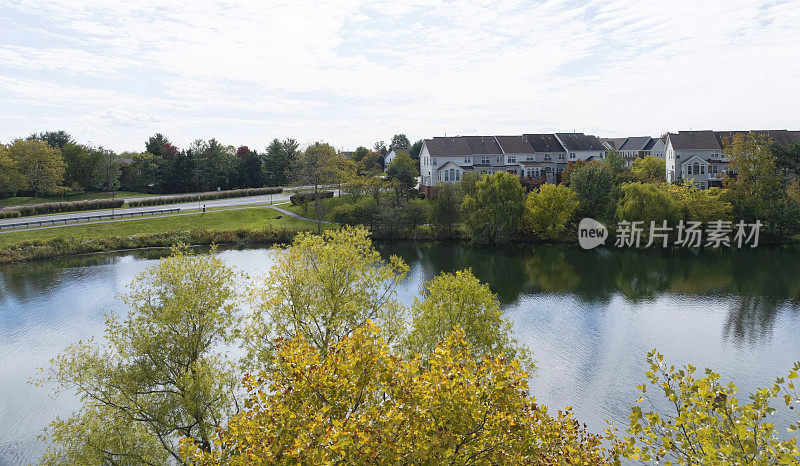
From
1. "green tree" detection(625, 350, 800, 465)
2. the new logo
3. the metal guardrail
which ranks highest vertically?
the metal guardrail

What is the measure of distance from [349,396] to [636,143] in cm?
12758

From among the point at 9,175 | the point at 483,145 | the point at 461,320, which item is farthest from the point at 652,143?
the point at 9,175

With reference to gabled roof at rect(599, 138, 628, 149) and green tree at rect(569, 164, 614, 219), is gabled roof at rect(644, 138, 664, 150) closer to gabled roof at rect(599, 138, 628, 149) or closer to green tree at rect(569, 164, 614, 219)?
gabled roof at rect(599, 138, 628, 149)

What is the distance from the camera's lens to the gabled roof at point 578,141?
10269cm

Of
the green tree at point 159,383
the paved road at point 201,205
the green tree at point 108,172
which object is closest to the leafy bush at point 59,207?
the paved road at point 201,205

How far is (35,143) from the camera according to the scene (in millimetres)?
85312

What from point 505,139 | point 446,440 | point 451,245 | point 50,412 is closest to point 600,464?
point 446,440

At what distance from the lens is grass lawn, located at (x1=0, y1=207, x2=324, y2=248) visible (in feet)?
211

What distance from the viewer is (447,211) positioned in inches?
2852

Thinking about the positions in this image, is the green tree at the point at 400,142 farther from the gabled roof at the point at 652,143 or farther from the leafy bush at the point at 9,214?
the leafy bush at the point at 9,214

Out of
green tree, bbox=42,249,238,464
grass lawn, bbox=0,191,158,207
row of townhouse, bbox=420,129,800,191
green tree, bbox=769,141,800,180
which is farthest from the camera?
row of townhouse, bbox=420,129,800,191

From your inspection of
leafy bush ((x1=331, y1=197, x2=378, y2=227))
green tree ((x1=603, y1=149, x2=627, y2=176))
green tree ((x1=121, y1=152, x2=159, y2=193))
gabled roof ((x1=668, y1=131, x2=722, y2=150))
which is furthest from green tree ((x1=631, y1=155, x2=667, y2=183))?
green tree ((x1=121, y1=152, x2=159, y2=193))

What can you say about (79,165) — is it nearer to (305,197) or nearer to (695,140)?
(305,197)

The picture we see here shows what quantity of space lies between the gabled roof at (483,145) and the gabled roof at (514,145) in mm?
980
